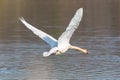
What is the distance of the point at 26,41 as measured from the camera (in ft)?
71.8

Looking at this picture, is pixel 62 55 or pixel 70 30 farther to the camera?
pixel 62 55

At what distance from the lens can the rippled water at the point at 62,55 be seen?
16.0 m

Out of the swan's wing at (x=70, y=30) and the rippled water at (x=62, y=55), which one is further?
the rippled water at (x=62, y=55)

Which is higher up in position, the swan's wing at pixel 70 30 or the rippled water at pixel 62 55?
the rippled water at pixel 62 55

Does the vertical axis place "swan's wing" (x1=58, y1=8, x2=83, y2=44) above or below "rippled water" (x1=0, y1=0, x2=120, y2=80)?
below

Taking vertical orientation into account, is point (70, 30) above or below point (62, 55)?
below

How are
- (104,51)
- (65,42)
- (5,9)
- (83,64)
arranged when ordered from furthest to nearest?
(5,9), (104,51), (83,64), (65,42)

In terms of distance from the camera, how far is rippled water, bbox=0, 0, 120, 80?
16016mm

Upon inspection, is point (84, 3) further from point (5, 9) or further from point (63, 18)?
point (63, 18)

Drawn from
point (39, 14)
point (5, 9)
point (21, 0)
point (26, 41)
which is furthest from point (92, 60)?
point (21, 0)

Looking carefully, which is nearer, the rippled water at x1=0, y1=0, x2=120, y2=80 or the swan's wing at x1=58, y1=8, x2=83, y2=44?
the swan's wing at x1=58, y1=8, x2=83, y2=44

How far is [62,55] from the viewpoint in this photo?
1891 centimetres

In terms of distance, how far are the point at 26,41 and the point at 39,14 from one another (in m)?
10.5

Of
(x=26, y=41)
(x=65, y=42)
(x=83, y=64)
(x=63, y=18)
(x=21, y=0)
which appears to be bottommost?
(x=65, y=42)
